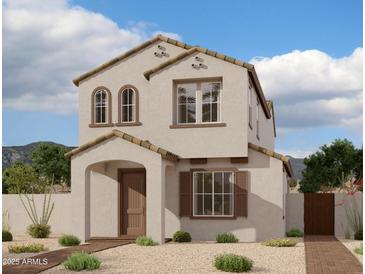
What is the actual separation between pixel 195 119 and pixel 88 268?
27.8ft

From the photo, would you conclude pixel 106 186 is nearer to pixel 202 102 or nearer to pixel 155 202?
pixel 155 202

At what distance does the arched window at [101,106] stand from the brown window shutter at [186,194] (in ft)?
12.7

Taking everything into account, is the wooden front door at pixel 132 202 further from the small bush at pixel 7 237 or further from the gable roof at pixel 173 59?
the small bush at pixel 7 237

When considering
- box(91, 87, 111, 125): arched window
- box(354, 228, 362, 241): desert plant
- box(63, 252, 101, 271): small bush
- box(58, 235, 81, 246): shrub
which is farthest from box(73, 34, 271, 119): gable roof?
box(63, 252, 101, 271): small bush

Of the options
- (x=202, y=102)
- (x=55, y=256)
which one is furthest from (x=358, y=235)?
(x=55, y=256)

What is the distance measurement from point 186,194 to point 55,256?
20.7 feet

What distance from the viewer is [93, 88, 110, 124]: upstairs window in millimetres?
20703

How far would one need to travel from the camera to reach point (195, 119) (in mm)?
19188

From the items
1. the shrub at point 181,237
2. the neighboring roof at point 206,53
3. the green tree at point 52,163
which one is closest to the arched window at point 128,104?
the neighboring roof at point 206,53

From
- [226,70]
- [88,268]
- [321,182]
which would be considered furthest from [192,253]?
[321,182]

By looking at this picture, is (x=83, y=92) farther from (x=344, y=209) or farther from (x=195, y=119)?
(x=344, y=209)

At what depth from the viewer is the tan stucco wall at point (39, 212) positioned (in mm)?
22203

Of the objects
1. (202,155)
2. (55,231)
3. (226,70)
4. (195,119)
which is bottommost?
(55,231)

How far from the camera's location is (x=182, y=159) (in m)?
19.4
